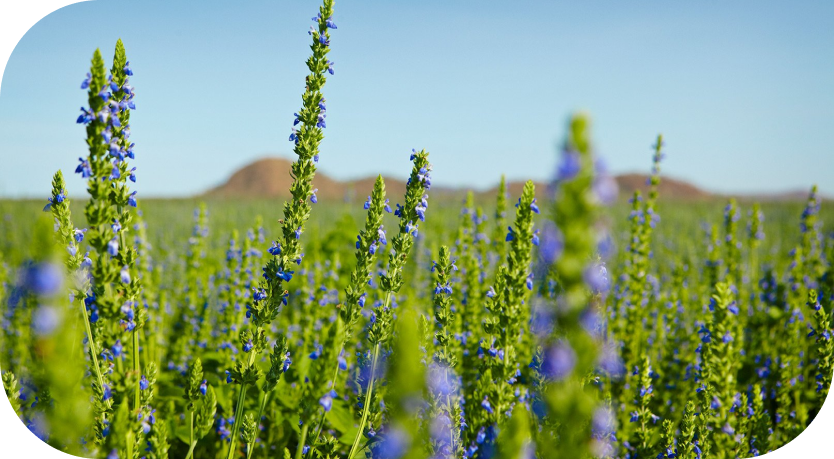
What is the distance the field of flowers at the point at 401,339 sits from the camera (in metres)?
1.05

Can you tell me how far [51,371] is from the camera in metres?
1.07

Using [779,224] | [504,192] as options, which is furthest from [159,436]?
[779,224]

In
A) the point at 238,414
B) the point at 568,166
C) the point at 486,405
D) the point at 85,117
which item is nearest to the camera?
Result: the point at 568,166

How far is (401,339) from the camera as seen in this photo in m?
1.00

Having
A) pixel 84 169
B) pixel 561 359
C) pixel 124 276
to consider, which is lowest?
pixel 124 276

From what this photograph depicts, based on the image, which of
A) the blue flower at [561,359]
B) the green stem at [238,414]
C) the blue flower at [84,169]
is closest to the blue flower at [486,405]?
the green stem at [238,414]

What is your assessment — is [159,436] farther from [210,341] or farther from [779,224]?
[779,224]

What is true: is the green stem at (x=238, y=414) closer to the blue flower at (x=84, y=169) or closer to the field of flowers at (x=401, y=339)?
the field of flowers at (x=401, y=339)

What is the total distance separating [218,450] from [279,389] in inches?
30.6

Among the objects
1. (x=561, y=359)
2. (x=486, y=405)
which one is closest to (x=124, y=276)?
(x=561, y=359)

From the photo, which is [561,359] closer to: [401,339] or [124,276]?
[401,339]

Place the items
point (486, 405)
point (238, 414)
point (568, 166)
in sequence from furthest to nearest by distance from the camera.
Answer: point (486, 405)
point (238, 414)
point (568, 166)

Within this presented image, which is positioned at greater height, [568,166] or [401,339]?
[568,166]

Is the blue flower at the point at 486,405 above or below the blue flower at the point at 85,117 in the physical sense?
below
